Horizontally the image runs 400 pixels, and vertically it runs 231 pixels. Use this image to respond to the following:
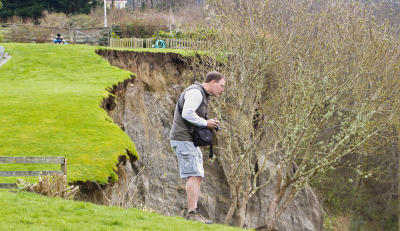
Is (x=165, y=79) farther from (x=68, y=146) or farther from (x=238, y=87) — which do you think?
(x=68, y=146)

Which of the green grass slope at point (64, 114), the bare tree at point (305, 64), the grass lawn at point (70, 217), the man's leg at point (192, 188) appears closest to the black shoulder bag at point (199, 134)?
the man's leg at point (192, 188)

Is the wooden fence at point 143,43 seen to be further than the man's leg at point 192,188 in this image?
Yes

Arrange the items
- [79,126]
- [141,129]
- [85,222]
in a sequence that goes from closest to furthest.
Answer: [85,222] → [79,126] → [141,129]

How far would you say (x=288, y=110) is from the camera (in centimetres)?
2102

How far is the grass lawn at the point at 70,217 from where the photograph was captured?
24.8 ft

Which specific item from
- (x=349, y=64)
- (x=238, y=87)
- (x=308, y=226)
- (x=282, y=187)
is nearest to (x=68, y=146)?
(x=238, y=87)

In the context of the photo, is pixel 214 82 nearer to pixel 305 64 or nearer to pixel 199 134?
pixel 199 134

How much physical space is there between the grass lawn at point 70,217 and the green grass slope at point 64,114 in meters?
2.74


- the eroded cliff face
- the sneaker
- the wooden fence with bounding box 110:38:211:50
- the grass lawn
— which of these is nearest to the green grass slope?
the eroded cliff face

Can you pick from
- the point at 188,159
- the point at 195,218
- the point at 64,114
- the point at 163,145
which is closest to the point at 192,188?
the point at 188,159

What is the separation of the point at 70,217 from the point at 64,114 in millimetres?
9818

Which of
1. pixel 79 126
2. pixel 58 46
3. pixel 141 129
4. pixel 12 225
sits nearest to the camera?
pixel 12 225

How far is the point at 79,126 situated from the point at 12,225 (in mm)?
9146

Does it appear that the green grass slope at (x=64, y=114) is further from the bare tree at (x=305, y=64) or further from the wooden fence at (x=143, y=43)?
the wooden fence at (x=143, y=43)
